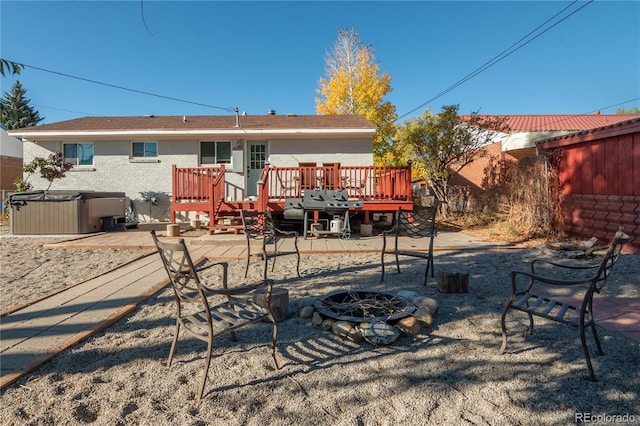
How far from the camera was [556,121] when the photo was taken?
21.5 metres

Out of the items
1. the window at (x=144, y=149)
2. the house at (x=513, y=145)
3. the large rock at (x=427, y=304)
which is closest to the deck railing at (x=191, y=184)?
the window at (x=144, y=149)

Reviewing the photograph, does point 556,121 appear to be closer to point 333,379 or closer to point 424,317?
point 424,317

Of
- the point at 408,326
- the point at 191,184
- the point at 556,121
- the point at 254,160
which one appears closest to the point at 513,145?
the point at 556,121

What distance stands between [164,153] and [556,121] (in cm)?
2333

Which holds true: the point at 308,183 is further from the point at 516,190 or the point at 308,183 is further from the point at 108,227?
the point at 108,227

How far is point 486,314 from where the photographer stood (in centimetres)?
340

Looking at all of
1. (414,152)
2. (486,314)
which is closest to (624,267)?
(486,314)

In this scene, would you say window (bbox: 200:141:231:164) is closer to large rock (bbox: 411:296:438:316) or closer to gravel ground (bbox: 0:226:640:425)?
gravel ground (bbox: 0:226:640:425)

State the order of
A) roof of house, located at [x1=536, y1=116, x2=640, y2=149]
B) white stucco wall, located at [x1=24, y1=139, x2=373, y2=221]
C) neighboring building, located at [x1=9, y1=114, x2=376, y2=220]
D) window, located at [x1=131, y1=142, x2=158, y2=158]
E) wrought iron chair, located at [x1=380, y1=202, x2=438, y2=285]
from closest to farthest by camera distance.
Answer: wrought iron chair, located at [x1=380, y1=202, x2=438, y2=285] < roof of house, located at [x1=536, y1=116, x2=640, y2=149] < neighboring building, located at [x1=9, y1=114, x2=376, y2=220] < white stucco wall, located at [x1=24, y1=139, x2=373, y2=221] < window, located at [x1=131, y1=142, x2=158, y2=158]

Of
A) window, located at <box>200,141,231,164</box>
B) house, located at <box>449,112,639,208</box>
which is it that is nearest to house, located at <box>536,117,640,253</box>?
house, located at <box>449,112,639,208</box>

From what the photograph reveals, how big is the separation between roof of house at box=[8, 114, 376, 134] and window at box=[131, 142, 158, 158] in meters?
0.63

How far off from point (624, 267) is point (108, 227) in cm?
1268

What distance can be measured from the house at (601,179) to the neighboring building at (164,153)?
5974 mm

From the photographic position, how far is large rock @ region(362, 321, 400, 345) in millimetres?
2697
